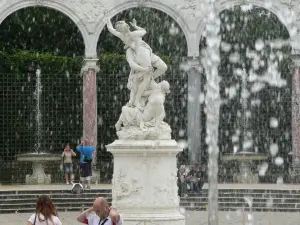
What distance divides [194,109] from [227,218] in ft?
29.6

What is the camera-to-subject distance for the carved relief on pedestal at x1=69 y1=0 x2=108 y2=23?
2389cm

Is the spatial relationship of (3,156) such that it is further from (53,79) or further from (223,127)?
(223,127)

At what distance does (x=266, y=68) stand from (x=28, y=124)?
807cm

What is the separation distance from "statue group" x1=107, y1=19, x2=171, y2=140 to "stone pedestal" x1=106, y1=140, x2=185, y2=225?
16 cm

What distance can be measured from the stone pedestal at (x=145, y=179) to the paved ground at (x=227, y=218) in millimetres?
2708

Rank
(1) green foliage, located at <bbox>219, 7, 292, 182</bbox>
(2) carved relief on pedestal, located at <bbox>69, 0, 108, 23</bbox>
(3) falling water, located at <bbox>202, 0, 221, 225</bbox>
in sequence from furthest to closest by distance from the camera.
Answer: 1. (1) green foliage, located at <bbox>219, 7, 292, 182</bbox>
2. (2) carved relief on pedestal, located at <bbox>69, 0, 108, 23</bbox>
3. (3) falling water, located at <bbox>202, 0, 221, 225</bbox>

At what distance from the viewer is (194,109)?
80.0 feet

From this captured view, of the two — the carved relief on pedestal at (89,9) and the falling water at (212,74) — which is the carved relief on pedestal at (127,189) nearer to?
the falling water at (212,74)

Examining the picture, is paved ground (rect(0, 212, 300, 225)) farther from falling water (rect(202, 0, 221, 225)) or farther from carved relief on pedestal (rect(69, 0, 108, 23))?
carved relief on pedestal (rect(69, 0, 108, 23))

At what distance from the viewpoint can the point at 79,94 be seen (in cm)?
2533

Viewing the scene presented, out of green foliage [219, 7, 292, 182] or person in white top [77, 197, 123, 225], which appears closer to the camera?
person in white top [77, 197, 123, 225]

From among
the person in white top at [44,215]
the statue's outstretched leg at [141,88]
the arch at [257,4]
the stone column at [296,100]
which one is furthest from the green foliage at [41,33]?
the person in white top at [44,215]

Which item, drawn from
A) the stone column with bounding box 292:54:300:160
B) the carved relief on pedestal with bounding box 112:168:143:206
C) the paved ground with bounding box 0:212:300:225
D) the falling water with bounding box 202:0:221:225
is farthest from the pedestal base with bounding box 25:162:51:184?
the carved relief on pedestal with bounding box 112:168:143:206

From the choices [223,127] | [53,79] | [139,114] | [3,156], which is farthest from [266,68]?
[139,114]
